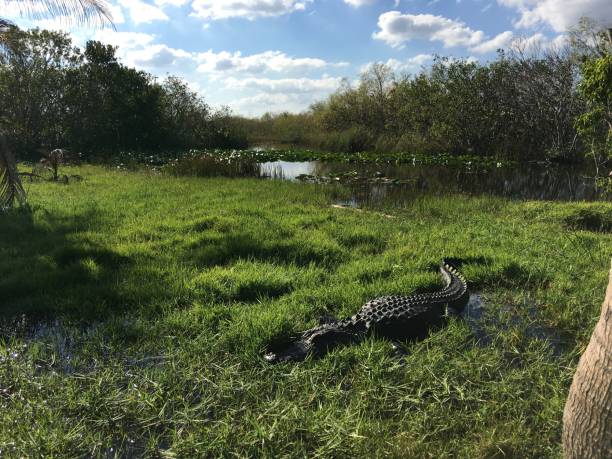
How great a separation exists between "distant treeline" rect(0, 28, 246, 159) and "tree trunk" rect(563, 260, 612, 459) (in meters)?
18.0

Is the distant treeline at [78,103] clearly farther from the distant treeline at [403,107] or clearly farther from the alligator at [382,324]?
the alligator at [382,324]

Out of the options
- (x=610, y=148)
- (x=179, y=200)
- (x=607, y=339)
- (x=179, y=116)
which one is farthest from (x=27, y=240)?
(x=179, y=116)

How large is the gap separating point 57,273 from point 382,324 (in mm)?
3109

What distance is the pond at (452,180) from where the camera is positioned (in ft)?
Answer: 33.4

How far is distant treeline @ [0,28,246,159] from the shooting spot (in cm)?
1680

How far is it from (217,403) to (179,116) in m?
22.1

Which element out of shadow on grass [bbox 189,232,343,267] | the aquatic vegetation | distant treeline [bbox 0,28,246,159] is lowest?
shadow on grass [bbox 189,232,343,267]

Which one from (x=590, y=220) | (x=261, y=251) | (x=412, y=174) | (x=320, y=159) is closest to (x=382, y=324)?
(x=261, y=251)

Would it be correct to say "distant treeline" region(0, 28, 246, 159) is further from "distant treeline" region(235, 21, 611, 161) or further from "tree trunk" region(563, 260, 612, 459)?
"tree trunk" region(563, 260, 612, 459)

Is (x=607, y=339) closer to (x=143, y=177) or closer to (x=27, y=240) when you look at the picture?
(x=27, y=240)

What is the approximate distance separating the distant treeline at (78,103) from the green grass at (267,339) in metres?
12.9

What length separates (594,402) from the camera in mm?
1498

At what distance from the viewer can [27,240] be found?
17.4 feet

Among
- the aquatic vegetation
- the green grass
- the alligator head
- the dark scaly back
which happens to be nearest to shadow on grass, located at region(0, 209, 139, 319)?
the green grass
